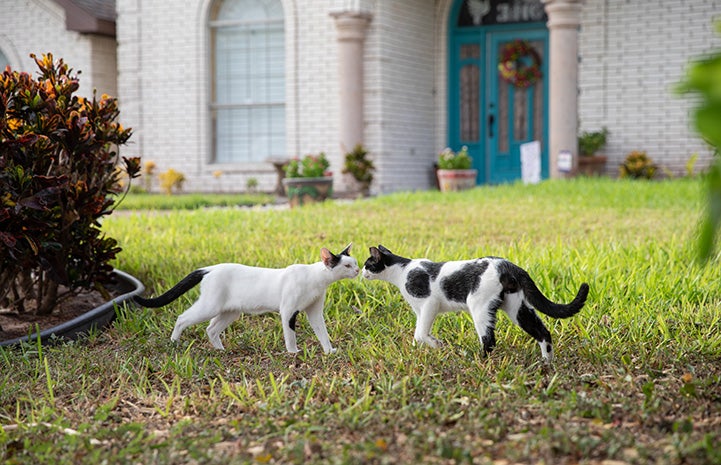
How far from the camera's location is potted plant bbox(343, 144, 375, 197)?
13.5 m

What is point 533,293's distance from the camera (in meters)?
3.06

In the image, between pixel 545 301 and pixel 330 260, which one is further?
pixel 330 260

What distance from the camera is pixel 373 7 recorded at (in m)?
14.2

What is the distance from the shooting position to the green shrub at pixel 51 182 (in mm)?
4016

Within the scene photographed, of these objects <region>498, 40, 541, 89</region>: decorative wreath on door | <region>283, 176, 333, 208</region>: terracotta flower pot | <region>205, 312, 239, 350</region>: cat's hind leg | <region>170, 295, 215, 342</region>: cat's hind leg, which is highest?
<region>498, 40, 541, 89</region>: decorative wreath on door

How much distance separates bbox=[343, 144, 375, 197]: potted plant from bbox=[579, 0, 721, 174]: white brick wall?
3.62 metres

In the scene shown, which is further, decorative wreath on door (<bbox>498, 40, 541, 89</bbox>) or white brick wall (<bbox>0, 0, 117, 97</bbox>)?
white brick wall (<bbox>0, 0, 117, 97</bbox>)

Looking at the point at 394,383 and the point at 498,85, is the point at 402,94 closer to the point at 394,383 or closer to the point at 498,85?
the point at 498,85

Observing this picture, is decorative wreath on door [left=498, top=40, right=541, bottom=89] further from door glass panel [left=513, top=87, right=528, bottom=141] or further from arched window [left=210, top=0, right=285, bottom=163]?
arched window [left=210, top=0, right=285, bottom=163]

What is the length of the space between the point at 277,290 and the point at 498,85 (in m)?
12.8

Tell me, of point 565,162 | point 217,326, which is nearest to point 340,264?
point 217,326

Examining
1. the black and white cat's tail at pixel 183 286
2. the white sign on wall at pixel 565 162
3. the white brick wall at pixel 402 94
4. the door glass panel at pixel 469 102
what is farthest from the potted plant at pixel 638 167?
the black and white cat's tail at pixel 183 286

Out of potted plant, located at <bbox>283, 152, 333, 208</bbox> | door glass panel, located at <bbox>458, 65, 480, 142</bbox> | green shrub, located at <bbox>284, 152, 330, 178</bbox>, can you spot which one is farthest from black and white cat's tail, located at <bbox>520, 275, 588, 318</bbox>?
door glass panel, located at <bbox>458, 65, 480, 142</bbox>

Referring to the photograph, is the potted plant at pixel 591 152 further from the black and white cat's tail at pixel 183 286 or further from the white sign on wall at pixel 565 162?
the black and white cat's tail at pixel 183 286
